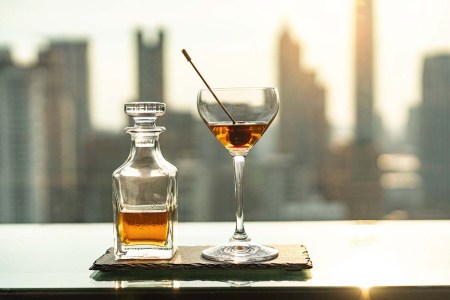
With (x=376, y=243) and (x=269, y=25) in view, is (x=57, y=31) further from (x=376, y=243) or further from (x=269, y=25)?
(x=376, y=243)

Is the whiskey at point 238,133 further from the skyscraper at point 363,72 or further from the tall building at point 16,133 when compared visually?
the skyscraper at point 363,72

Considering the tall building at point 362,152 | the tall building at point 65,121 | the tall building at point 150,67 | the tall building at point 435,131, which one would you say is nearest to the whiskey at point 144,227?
the tall building at point 65,121

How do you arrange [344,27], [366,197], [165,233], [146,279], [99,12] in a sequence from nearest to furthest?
[146,279] < [165,233] < [344,27] < [99,12] < [366,197]

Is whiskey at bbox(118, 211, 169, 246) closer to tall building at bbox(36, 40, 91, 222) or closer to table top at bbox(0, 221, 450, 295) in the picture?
table top at bbox(0, 221, 450, 295)

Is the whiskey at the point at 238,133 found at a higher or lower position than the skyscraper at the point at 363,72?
lower

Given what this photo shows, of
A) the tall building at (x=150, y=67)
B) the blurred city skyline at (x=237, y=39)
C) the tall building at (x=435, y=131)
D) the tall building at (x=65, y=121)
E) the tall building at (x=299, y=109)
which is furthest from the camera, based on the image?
the tall building at (x=299, y=109)

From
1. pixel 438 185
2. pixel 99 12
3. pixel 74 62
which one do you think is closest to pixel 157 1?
pixel 99 12

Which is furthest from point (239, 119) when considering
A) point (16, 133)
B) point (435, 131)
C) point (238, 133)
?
point (435, 131)

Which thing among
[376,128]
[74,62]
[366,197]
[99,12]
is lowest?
[366,197]

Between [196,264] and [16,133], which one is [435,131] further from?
[196,264]
